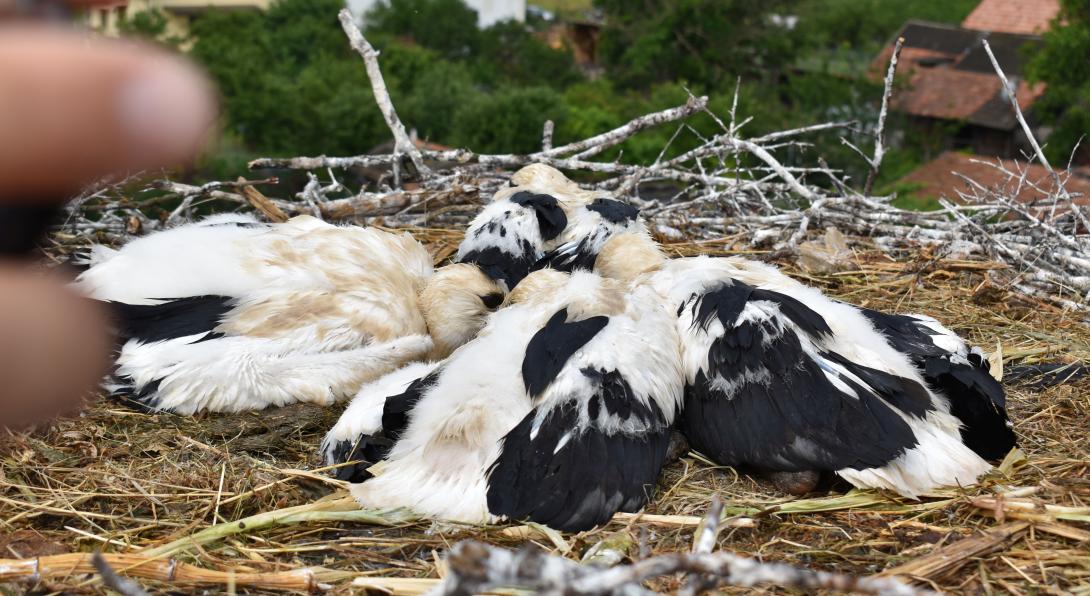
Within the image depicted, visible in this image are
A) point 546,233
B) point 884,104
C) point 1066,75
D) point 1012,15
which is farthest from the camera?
point 1012,15

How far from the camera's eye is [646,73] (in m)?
32.4

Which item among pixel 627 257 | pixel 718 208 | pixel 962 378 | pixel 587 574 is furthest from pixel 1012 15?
pixel 587 574

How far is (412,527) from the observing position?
Result: 2.26m

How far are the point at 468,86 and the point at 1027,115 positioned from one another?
17328 millimetres

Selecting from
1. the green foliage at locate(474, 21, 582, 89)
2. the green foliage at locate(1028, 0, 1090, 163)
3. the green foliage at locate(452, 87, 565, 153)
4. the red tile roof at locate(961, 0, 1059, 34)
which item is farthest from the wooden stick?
the red tile roof at locate(961, 0, 1059, 34)

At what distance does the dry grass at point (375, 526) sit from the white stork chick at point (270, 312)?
11 cm

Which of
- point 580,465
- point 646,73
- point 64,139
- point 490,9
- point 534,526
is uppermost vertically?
point 490,9

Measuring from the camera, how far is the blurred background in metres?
22.9

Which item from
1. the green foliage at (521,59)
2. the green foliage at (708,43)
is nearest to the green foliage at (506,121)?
the green foliage at (708,43)

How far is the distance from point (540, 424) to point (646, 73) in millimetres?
31367

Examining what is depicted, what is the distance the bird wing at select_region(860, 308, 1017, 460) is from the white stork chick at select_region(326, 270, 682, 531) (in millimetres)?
735

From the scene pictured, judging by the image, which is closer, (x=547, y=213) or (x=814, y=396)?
(x=814, y=396)

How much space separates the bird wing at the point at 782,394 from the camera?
2359 mm

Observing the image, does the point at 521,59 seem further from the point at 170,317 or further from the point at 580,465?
the point at 580,465
